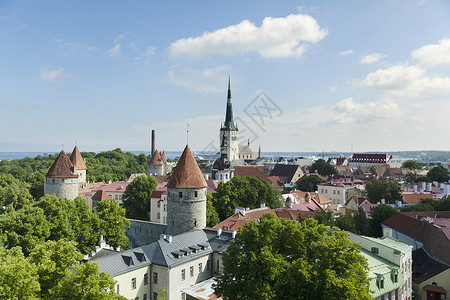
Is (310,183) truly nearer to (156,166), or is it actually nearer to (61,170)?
(156,166)

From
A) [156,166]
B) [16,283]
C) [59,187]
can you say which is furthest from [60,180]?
[156,166]

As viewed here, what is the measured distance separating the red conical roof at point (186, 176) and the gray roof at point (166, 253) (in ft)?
13.7

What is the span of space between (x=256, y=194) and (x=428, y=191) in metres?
27.3

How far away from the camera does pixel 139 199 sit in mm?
44969

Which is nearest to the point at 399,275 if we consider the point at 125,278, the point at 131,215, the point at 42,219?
the point at 125,278

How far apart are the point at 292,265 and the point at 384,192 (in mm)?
36405

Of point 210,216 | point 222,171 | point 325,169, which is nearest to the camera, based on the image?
point 210,216

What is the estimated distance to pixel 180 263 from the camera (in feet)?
79.2

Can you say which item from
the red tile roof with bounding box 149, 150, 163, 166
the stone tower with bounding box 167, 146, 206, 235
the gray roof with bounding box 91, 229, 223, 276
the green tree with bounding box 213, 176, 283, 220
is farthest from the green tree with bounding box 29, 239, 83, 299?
the red tile roof with bounding box 149, 150, 163, 166

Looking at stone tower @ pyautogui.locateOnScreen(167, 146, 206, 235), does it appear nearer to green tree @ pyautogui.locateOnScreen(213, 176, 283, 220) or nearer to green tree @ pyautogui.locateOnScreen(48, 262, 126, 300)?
green tree @ pyautogui.locateOnScreen(213, 176, 283, 220)

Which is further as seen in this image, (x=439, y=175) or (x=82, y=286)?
(x=439, y=175)

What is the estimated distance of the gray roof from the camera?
72.0 feet

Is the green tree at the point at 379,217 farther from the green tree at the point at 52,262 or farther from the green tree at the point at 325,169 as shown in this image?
the green tree at the point at 325,169

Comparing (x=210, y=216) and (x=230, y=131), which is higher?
(x=230, y=131)
